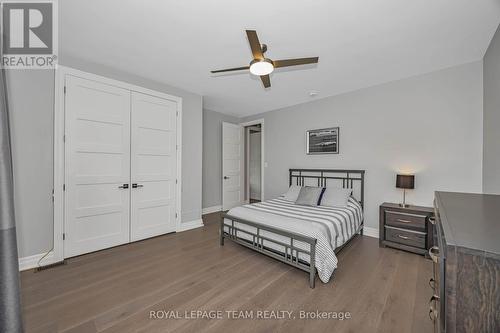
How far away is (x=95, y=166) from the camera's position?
2.90 metres

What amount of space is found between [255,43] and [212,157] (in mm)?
3795

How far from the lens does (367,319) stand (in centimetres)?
168

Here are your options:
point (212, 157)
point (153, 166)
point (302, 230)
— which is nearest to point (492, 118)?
point (302, 230)

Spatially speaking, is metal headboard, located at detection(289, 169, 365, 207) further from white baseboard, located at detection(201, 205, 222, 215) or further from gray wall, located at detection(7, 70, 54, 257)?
gray wall, located at detection(7, 70, 54, 257)

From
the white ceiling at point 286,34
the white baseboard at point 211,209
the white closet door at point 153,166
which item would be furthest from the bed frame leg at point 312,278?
the white baseboard at point 211,209

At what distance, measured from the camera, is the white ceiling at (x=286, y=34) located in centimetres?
182

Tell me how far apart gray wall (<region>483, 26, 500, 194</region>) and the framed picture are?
1.94 metres

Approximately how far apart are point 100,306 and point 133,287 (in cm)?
32

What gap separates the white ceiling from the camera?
5.98ft

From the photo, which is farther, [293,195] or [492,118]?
[293,195]

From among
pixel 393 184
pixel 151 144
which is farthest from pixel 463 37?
pixel 151 144

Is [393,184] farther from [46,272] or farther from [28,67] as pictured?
[28,67]

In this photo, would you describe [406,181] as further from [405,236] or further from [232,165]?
[232,165]

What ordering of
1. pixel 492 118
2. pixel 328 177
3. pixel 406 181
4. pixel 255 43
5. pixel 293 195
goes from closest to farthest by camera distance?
pixel 255 43
pixel 492 118
pixel 406 181
pixel 293 195
pixel 328 177
